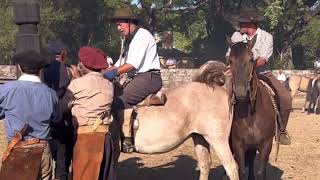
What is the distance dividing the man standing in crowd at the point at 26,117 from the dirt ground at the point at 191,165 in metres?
4.10

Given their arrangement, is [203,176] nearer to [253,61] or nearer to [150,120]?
[150,120]

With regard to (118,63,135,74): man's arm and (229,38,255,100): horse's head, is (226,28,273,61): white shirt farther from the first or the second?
(118,63,135,74): man's arm

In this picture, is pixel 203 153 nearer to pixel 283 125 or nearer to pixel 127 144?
pixel 283 125

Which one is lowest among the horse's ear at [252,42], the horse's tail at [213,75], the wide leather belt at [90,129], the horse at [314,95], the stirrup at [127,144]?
the horse at [314,95]

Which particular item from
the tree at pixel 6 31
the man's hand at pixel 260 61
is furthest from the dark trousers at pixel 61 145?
the tree at pixel 6 31

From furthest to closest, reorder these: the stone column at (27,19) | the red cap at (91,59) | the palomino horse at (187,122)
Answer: the palomino horse at (187,122) < the stone column at (27,19) < the red cap at (91,59)

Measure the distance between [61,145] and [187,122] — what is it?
1600 mm

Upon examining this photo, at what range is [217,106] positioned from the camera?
264 inches

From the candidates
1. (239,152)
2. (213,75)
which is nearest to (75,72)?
(213,75)

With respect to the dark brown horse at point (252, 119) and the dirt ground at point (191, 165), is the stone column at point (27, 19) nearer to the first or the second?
the dark brown horse at point (252, 119)

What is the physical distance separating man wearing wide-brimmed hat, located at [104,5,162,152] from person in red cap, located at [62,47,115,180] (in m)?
0.67

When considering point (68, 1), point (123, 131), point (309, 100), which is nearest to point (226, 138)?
point (123, 131)

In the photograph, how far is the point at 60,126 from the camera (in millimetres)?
6254

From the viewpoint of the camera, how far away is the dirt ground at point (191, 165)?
8.91 m
